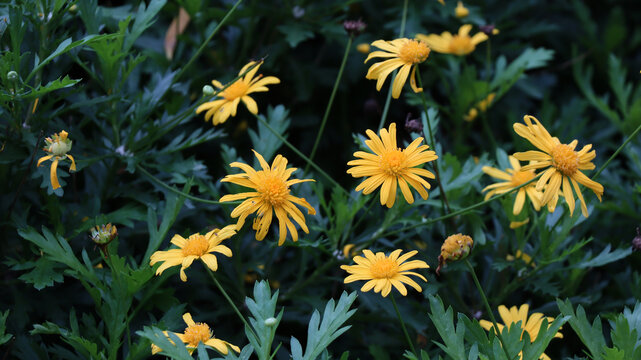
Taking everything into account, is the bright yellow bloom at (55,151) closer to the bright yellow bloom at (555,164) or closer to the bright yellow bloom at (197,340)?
the bright yellow bloom at (197,340)

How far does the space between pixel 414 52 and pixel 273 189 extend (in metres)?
0.42

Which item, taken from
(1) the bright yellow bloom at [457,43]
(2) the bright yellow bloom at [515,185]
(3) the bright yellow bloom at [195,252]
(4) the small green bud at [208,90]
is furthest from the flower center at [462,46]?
(3) the bright yellow bloom at [195,252]

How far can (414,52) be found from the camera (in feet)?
4.30

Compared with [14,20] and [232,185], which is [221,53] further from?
[14,20]

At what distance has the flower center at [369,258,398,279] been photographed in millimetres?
1175

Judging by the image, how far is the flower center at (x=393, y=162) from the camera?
3.97ft

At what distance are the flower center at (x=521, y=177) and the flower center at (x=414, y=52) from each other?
40 cm

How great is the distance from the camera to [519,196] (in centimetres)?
143

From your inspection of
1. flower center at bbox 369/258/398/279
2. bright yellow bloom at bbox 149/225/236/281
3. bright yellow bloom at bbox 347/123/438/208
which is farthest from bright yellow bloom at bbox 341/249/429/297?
bright yellow bloom at bbox 149/225/236/281

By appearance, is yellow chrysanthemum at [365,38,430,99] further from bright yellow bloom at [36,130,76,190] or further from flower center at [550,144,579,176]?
bright yellow bloom at [36,130,76,190]

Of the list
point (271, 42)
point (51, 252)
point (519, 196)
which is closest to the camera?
point (51, 252)

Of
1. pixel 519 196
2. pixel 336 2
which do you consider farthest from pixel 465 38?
pixel 519 196

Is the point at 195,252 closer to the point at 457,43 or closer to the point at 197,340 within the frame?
the point at 197,340

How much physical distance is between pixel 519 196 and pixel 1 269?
3.96ft
